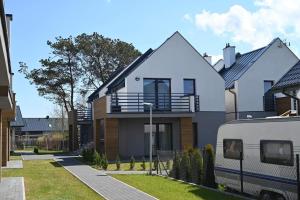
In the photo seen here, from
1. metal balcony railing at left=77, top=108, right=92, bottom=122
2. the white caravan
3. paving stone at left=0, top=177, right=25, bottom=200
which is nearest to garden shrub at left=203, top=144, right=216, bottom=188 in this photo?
the white caravan

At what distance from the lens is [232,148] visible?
13.8m

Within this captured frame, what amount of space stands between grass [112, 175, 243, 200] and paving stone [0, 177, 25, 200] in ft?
13.1

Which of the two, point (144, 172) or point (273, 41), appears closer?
point (144, 172)

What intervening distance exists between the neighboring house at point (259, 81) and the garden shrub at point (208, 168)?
18.5 meters

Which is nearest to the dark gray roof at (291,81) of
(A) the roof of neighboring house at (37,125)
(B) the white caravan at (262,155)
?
(B) the white caravan at (262,155)

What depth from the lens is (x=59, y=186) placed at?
16688mm

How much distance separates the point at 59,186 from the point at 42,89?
35.3 m

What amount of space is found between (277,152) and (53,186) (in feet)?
28.5

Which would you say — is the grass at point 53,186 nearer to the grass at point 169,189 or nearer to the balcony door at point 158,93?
the grass at point 169,189

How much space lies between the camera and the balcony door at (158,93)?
101 feet

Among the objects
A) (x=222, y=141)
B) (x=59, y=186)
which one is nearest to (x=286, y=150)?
(x=222, y=141)

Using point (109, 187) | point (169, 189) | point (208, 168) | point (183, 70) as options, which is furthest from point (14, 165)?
point (208, 168)

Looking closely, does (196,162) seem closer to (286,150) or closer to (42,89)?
(286,150)

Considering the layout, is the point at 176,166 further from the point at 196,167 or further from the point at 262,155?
the point at 262,155
